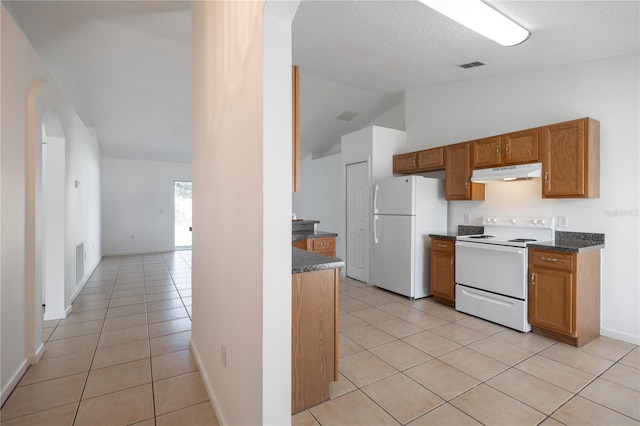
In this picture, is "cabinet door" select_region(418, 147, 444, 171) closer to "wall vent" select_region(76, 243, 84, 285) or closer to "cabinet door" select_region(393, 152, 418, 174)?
"cabinet door" select_region(393, 152, 418, 174)

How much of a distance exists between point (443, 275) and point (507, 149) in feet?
5.62

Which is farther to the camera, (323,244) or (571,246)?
(323,244)

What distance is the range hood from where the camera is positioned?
3285 mm

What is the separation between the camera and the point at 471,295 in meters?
3.62

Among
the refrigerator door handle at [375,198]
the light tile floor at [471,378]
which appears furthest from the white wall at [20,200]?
the refrigerator door handle at [375,198]

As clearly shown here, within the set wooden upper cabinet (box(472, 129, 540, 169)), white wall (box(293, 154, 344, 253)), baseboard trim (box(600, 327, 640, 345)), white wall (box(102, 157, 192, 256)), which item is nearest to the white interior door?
white wall (box(293, 154, 344, 253))

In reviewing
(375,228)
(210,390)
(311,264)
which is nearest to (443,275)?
(375,228)

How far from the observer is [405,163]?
489 centimetres

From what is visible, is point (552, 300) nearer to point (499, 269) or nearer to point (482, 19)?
point (499, 269)

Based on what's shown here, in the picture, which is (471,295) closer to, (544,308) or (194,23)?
(544,308)

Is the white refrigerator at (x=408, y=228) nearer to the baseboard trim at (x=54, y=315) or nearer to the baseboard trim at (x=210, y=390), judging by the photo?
the baseboard trim at (x=210, y=390)

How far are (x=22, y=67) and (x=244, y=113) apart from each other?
2.13 m

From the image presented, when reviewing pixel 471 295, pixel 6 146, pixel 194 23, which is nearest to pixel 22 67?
pixel 6 146

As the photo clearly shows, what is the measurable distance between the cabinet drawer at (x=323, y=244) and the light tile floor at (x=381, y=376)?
2.84 ft
